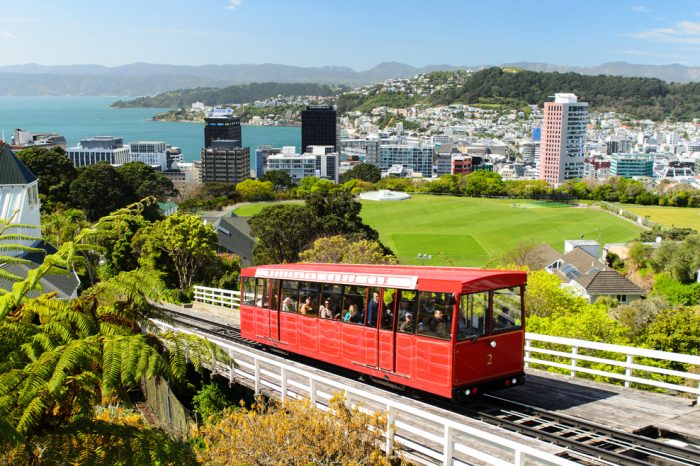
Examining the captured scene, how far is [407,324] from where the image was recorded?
39.0 feet

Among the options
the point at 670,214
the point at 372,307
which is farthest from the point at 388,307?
the point at 670,214

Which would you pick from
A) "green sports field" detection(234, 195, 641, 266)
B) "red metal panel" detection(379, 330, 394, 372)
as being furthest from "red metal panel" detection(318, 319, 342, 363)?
"green sports field" detection(234, 195, 641, 266)

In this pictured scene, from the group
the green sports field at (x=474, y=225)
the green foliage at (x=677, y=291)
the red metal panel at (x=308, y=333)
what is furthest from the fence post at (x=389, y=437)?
the green sports field at (x=474, y=225)

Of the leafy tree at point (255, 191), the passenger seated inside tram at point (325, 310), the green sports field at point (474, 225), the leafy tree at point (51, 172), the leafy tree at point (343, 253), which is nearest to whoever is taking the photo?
the passenger seated inside tram at point (325, 310)

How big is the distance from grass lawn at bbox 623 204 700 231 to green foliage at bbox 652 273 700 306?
3777cm

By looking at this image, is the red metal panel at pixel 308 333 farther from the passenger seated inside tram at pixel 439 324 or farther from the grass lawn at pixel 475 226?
the grass lawn at pixel 475 226

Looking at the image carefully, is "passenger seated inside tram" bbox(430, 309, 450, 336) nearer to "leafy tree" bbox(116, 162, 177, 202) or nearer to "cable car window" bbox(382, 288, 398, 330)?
"cable car window" bbox(382, 288, 398, 330)

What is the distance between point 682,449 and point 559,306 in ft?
60.9

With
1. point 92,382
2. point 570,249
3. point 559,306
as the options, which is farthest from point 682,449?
point 570,249

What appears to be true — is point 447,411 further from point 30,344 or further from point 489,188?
point 489,188

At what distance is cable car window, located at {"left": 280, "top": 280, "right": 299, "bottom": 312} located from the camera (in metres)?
14.8

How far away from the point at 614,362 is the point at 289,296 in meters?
6.32

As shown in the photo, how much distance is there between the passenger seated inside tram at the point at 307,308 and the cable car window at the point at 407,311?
2732 millimetres

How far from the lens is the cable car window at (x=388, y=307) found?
1218 centimetres
